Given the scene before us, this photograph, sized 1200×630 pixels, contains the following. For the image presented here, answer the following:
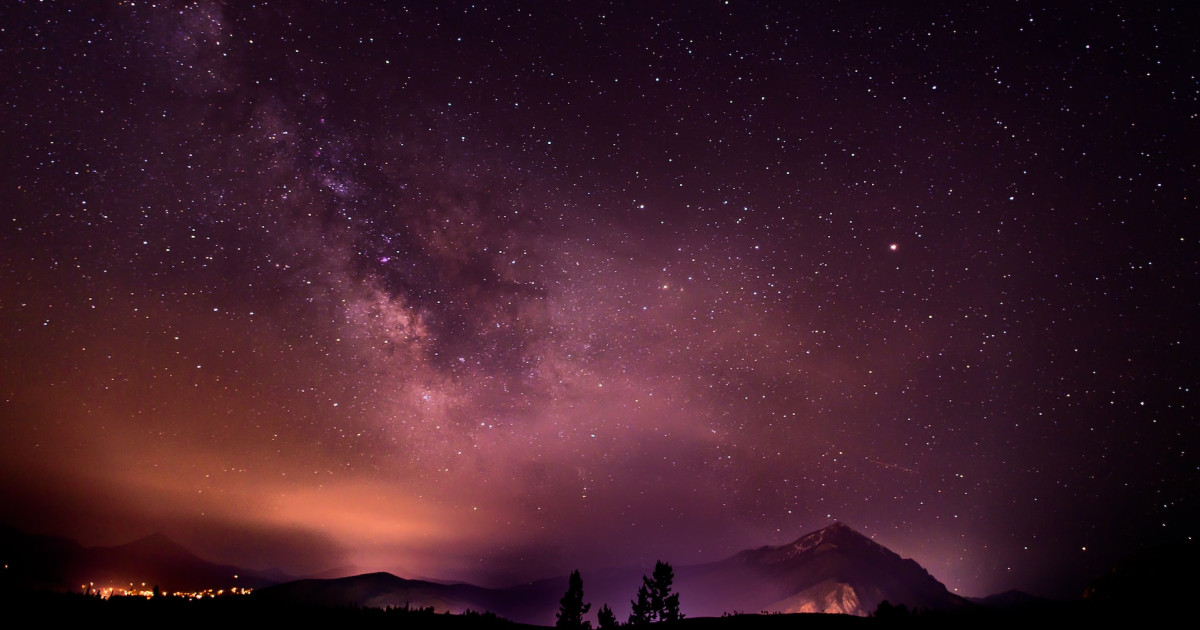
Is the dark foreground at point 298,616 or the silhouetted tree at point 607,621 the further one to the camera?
the silhouetted tree at point 607,621

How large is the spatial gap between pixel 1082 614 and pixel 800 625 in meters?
7.05

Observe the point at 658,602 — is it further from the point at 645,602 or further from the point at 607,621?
the point at 607,621

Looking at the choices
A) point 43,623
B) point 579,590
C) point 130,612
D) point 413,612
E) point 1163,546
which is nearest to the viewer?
point 43,623

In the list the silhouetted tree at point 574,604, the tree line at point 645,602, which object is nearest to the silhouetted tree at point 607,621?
the tree line at point 645,602

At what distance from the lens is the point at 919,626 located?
13500mm

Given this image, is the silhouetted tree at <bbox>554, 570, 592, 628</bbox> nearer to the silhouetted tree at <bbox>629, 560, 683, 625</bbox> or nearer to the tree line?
the tree line

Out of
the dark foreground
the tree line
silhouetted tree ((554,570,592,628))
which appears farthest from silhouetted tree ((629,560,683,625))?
the dark foreground

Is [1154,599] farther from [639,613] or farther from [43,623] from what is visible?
[639,613]

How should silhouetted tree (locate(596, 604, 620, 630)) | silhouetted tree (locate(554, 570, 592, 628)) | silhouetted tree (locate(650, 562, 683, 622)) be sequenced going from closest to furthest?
silhouetted tree (locate(596, 604, 620, 630)) → silhouetted tree (locate(554, 570, 592, 628)) → silhouetted tree (locate(650, 562, 683, 622))

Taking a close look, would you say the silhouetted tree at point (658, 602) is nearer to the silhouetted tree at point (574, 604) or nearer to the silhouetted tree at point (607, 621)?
the silhouetted tree at point (574, 604)

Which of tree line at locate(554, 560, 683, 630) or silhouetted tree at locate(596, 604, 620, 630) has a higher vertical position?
silhouetted tree at locate(596, 604, 620, 630)

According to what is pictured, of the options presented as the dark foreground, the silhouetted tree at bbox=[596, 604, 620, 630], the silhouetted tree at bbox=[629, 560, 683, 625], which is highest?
the dark foreground

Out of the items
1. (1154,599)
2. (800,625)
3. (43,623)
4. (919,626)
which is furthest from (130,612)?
(1154,599)

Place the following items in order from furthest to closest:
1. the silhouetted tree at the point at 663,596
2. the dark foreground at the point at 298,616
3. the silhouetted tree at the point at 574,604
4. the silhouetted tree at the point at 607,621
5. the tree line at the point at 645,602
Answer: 1. the silhouetted tree at the point at 663,596
2. the tree line at the point at 645,602
3. the silhouetted tree at the point at 574,604
4. the silhouetted tree at the point at 607,621
5. the dark foreground at the point at 298,616
